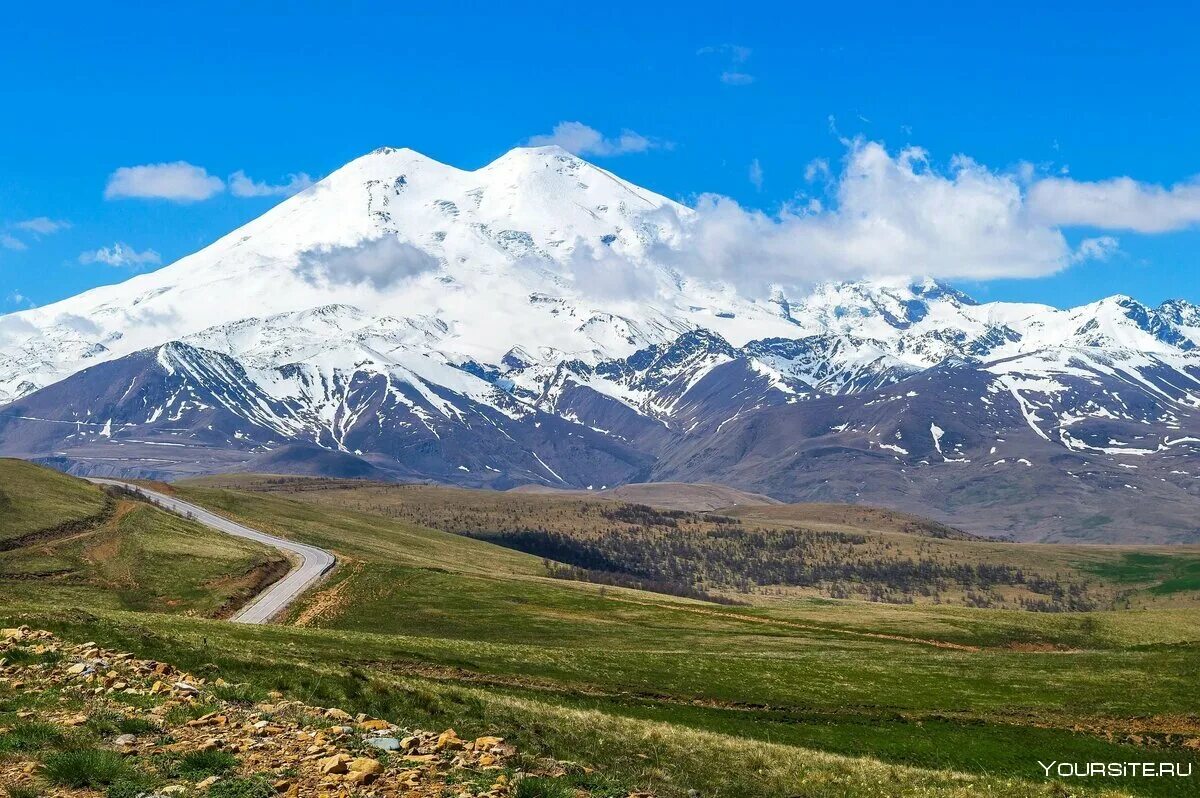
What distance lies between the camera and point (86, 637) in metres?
39.6

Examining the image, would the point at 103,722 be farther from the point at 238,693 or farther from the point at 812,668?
the point at 812,668

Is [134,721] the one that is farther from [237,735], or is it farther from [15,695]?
[15,695]

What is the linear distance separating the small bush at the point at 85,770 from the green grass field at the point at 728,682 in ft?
34.5

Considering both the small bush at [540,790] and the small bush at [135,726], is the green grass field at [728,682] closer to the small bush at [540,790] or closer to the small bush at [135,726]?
the small bush at [540,790]

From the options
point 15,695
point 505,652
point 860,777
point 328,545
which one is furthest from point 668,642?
point 328,545

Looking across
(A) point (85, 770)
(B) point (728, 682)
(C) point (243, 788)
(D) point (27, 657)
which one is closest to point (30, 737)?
(A) point (85, 770)

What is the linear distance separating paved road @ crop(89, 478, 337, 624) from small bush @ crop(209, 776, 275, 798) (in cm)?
6066

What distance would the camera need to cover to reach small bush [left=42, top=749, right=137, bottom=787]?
20.7 m

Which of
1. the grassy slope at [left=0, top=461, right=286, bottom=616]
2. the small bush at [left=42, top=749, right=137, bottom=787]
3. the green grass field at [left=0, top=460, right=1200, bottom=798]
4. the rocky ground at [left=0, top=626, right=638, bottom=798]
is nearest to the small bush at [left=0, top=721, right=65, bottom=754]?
the rocky ground at [left=0, top=626, right=638, bottom=798]

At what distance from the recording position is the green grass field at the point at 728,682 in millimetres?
33188

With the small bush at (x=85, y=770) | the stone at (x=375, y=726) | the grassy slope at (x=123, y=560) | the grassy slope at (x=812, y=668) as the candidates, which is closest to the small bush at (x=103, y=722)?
the small bush at (x=85, y=770)

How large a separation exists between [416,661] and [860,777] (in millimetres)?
29216

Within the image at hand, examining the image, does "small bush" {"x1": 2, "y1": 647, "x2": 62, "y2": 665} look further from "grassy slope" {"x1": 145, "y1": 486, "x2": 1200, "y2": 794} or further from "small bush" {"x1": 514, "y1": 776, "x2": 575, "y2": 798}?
"small bush" {"x1": 514, "y1": 776, "x2": 575, "y2": 798}

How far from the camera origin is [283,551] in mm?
134125
